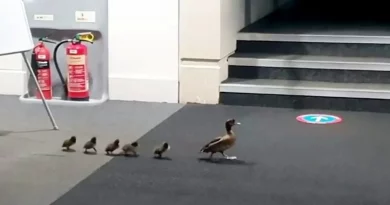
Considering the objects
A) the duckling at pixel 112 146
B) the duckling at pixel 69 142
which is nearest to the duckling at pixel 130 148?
the duckling at pixel 112 146

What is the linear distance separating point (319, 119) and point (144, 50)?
1.11 meters

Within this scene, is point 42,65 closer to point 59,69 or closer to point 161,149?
point 59,69

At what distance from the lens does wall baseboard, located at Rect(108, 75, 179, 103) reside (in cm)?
449

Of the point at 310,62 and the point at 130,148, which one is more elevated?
the point at 310,62

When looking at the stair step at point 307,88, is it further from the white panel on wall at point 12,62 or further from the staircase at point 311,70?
the white panel on wall at point 12,62

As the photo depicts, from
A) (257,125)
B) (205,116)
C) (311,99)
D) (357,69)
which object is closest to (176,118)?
(205,116)

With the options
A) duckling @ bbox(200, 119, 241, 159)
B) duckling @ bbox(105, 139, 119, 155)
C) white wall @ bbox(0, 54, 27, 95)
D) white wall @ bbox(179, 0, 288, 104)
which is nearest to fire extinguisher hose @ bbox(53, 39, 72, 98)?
white wall @ bbox(0, 54, 27, 95)

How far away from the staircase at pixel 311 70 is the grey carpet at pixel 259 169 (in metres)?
0.23

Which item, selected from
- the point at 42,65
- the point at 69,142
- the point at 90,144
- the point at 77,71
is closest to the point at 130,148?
the point at 90,144

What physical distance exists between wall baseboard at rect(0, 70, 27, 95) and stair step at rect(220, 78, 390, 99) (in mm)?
1229

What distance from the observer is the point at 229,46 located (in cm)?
459

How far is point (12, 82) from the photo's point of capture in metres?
4.70

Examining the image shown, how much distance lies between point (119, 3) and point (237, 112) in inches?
36.9

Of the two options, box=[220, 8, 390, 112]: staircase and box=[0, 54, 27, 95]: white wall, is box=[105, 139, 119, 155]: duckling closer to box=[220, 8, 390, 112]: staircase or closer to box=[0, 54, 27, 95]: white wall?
box=[220, 8, 390, 112]: staircase
